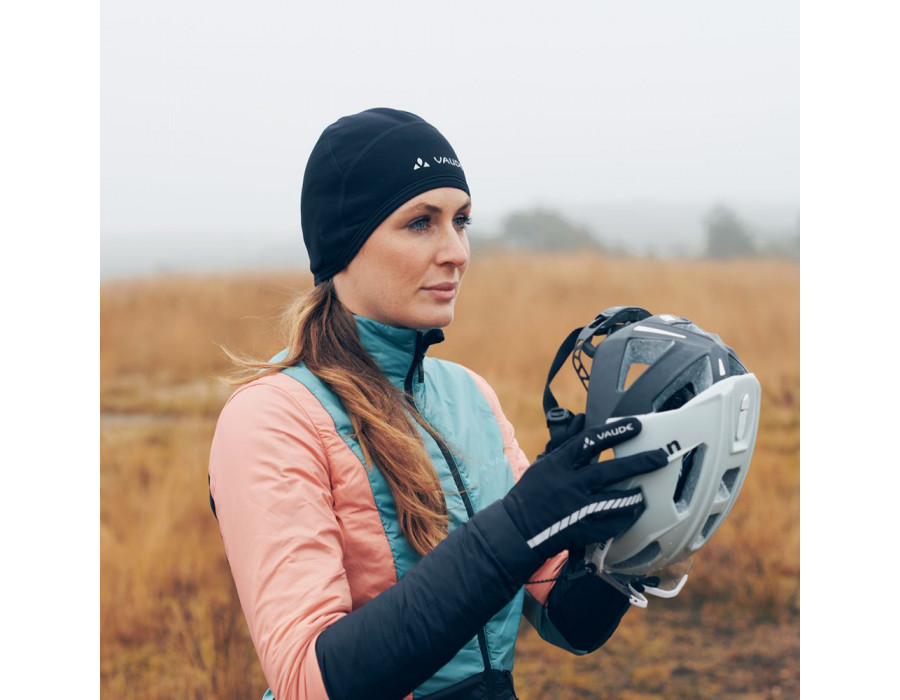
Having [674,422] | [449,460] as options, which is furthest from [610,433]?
[449,460]

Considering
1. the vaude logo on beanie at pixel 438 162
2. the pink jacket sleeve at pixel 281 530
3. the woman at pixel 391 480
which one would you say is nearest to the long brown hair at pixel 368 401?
the woman at pixel 391 480

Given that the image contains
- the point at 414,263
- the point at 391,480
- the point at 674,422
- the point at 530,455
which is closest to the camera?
the point at 674,422

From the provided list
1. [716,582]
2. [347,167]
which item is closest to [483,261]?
Result: [716,582]

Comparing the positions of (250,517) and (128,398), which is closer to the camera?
(250,517)

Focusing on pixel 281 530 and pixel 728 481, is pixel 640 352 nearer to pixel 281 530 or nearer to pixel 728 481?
pixel 728 481

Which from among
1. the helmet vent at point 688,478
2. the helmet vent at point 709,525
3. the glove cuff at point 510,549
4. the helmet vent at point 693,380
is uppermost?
the helmet vent at point 693,380

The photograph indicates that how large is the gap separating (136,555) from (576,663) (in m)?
2.73

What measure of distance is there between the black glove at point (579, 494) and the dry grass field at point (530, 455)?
849 millimetres

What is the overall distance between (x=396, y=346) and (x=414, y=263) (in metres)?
0.20

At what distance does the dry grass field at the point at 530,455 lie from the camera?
14.4ft

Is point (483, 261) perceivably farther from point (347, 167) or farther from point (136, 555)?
point (347, 167)

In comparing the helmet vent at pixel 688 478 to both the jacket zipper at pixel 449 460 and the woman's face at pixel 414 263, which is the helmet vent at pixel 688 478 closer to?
the jacket zipper at pixel 449 460

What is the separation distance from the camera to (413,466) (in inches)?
64.0

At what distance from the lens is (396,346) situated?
180 centimetres
